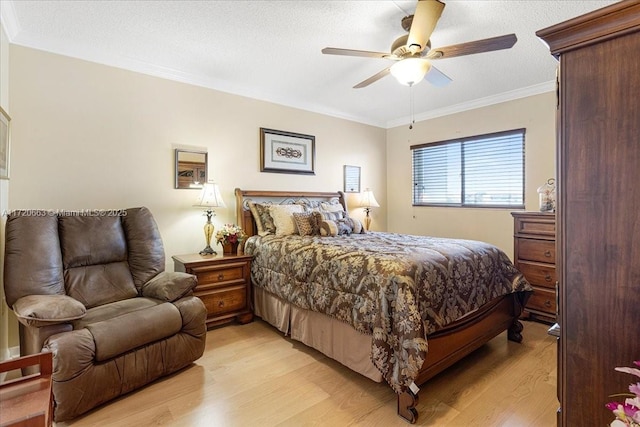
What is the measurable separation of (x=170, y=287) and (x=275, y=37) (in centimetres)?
216

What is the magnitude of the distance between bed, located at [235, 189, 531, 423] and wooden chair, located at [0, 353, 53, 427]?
152 cm

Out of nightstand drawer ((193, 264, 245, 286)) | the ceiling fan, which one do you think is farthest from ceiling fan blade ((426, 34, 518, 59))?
nightstand drawer ((193, 264, 245, 286))

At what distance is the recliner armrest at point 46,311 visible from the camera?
174cm

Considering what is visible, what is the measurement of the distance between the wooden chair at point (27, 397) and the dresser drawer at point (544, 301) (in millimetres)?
3868

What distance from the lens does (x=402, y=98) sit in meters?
4.23

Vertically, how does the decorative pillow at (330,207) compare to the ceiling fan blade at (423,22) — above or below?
below

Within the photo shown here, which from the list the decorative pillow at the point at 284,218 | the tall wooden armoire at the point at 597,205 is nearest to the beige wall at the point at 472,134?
the decorative pillow at the point at 284,218

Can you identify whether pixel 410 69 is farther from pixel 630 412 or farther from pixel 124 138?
pixel 124 138

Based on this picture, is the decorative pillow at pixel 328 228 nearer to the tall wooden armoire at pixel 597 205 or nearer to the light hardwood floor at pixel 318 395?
the light hardwood floor at pixel 318 395

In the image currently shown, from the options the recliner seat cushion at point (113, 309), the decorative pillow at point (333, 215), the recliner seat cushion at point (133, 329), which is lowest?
the recliner seat cushion at point (133, 329)

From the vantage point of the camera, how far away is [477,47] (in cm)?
213

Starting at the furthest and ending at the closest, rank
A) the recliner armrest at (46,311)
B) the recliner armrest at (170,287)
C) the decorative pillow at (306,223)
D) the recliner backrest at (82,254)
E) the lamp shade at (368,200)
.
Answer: the lamp shade at (368,200)
the decorative pillow at (306,223)
the recliner armrest at (170,287)
the recliner backrest at (82,254)
the recliner armrest at (46,311)

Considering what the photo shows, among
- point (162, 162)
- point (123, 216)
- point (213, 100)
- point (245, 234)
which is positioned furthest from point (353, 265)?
point (213, 100)

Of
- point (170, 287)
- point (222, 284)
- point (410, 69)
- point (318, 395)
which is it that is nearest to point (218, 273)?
point (222, 284)
